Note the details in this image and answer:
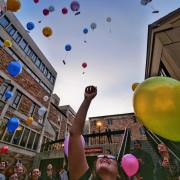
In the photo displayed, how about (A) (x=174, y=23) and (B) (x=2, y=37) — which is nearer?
(A) (x=174, y=23)

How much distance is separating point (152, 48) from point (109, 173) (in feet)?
29.5

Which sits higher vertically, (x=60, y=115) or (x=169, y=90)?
(x=60, y=115)

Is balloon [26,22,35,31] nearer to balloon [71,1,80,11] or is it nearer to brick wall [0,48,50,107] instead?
balloon [71,1,80,11]

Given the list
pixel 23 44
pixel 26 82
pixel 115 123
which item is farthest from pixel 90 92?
pixel 115 123

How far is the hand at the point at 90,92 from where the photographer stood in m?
1.52

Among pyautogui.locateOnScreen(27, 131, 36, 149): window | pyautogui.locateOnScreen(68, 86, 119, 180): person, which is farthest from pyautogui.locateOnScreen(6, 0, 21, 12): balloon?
pyautogui.locateOnScreen(27, 131, 36, 149): window

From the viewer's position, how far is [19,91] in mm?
16062

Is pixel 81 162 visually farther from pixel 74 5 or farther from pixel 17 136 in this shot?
pixel 17 136

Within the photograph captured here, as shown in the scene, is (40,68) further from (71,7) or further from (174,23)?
(174,23)

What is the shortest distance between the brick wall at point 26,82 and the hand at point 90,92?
1478cm

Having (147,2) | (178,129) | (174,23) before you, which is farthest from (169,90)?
(174,23)

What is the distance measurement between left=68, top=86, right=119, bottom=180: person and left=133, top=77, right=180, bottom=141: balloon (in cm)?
81

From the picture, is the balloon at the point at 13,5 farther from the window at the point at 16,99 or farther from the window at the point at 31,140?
the window at the point at 31,140

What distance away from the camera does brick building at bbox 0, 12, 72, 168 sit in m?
14.2
